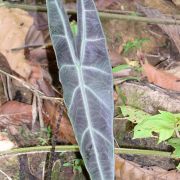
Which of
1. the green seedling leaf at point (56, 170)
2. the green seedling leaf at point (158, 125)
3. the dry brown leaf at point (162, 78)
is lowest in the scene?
the green seedling leaf at point (56, 170)

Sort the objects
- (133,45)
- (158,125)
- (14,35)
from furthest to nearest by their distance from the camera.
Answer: (133,45), (14,35), (158,125)

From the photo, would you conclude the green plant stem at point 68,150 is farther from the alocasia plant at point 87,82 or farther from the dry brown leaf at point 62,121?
the alocasia plant at point 87,82

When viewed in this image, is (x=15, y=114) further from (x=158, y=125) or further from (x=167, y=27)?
(x=167, y=27)

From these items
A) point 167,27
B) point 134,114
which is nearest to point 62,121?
point 134,114

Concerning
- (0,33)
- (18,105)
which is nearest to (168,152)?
(18,105)

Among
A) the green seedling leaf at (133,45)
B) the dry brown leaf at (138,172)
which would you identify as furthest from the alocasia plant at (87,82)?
the green seedling leaf at (133,45)

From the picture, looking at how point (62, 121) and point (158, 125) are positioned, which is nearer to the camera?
point (158, 125)

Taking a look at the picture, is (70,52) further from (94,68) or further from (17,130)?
(17,130)
